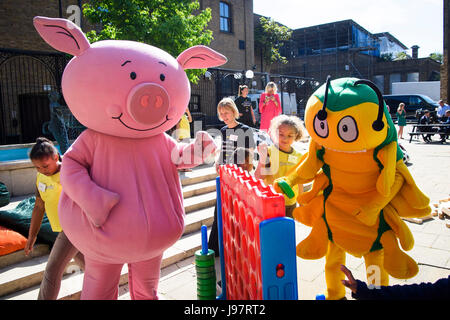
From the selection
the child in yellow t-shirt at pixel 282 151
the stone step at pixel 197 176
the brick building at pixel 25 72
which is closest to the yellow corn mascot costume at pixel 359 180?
the child in yellow t-shirt at pixel 282 151

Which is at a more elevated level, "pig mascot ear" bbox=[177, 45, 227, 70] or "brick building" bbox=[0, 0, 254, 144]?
"brick building" bbox=[0, 0, 254, 144]

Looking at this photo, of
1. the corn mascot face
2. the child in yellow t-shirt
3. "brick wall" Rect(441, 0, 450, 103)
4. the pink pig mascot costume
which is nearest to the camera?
the pink pig mascot costume

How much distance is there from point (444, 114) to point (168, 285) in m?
16.9

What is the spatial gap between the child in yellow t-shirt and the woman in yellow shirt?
205 cm

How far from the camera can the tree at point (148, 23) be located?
7.94 meters

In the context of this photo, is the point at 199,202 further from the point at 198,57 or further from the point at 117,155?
the point at 117,155

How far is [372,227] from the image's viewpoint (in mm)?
2689

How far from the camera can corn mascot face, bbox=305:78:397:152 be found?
97.8 inches

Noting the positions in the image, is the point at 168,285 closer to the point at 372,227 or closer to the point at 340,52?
the point at 372,227

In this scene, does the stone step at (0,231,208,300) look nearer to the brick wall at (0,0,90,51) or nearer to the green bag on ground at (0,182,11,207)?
the green bag on ground at (0,182,11,207)

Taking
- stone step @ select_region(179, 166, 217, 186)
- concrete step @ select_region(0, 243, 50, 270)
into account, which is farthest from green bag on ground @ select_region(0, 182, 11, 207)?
stone step @ select_region(179, 166, 217, 186)

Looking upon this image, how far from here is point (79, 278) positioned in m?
3.67

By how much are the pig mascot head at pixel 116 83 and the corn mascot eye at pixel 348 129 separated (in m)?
1.19

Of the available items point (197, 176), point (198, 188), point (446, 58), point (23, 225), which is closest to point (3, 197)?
point (23, 225)
